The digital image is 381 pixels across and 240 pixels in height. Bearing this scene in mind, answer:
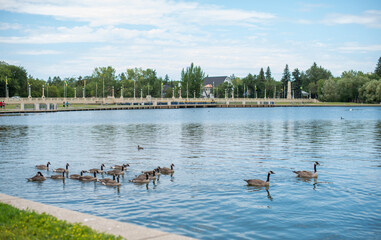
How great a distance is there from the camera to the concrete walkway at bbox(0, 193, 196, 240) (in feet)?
34.6

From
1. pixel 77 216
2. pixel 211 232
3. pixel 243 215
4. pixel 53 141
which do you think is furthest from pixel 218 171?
pixel 53 141

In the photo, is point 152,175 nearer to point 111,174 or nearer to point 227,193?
point 111,174

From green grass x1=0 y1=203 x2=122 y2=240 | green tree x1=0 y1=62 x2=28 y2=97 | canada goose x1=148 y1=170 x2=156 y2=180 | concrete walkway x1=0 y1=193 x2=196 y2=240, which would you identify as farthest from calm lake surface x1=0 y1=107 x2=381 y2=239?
green tree x1=0 y1=62 x2=28 y2=97

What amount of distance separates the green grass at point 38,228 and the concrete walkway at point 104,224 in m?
Answer: 0.49

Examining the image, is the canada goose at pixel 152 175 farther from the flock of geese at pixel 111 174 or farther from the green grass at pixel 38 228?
the green grass at pixel 38 228

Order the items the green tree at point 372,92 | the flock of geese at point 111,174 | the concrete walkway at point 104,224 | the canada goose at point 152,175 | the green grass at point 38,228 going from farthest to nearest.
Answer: the green tree at point 372,92 → the canada goose at point 152,175 → the flock of geese at point 111,174 → the concrete walkway at point 104,224 → the green grass at point 38,228

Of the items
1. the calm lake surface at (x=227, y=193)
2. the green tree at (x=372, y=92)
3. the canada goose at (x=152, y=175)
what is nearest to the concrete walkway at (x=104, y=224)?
the calm lake surface at (x=227, y=193)

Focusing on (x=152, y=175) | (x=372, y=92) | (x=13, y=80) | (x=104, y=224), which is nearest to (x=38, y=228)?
(x=104, y=224)

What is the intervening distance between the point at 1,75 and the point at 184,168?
15262 cm

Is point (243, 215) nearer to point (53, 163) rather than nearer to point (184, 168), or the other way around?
point (184, 168)

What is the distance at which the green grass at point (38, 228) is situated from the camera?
10.2 meters

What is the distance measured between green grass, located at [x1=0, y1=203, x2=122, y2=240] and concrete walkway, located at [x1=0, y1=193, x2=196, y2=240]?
1.61ft

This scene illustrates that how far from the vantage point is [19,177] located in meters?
23.6

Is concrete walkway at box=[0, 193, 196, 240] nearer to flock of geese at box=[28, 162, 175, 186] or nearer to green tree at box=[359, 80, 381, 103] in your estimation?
flock of geese at box=[28, 162, 175, 186]
